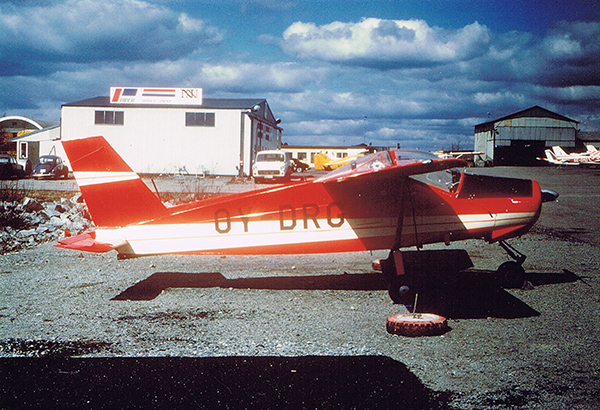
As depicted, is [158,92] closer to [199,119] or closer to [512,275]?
[199,119]

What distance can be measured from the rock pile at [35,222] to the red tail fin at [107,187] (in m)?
3.88

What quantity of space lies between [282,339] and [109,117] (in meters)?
36.1

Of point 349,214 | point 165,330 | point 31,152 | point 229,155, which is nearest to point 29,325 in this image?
point 165,330

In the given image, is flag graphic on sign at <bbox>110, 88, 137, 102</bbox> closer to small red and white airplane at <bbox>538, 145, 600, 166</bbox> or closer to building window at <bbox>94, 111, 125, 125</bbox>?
building window at <bbox>94, 111, 125, 125</bbox>

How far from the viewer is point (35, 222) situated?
10750 millimetres

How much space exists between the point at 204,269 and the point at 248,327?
289 centimetres

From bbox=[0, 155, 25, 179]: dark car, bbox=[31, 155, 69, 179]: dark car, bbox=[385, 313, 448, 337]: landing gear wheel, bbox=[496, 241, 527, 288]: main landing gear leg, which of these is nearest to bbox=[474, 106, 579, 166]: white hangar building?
bbox=[31, 155, 69, 179]: dark car

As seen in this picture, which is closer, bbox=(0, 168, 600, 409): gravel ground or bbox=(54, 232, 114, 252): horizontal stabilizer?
bbox=(0, 168, 600, 409): gravel ground

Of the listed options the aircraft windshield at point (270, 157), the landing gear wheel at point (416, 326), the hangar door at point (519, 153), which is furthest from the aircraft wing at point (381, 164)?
the hangar door at point (519, 153)

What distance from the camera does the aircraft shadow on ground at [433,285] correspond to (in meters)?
5.45

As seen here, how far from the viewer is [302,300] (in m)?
5.76

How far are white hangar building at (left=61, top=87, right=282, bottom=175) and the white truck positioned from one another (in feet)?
26.6

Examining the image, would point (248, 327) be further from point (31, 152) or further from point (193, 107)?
point (31, 152)

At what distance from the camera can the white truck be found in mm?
26047
